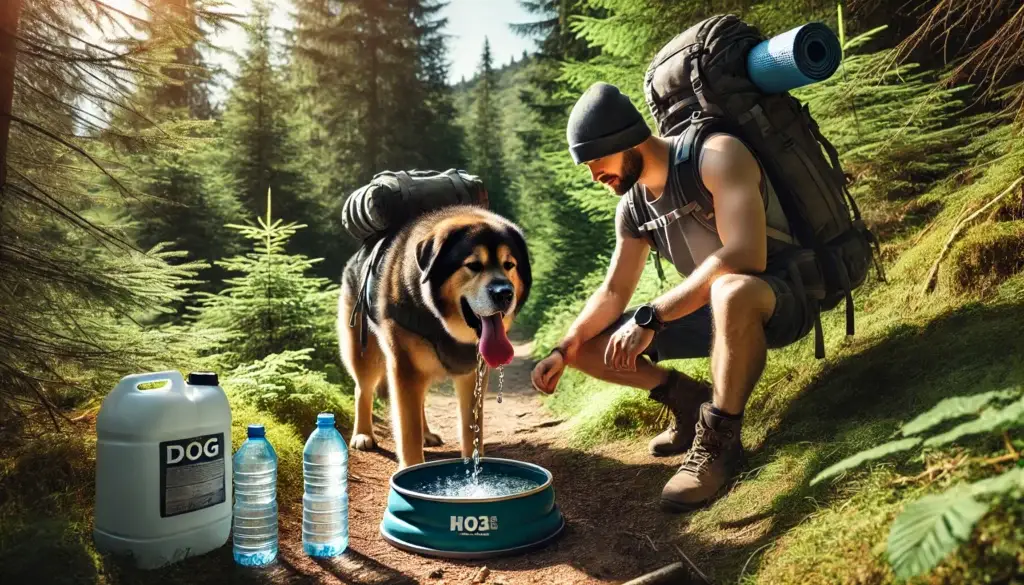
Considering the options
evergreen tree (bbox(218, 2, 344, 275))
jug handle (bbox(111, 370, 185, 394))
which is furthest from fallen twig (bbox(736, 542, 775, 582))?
evergreen tree (bbox(218, 2, 344, 275))

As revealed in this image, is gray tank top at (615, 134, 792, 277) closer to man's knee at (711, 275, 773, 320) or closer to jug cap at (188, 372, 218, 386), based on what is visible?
man's knee at (711, 275, 773, 320)

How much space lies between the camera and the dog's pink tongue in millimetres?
3150

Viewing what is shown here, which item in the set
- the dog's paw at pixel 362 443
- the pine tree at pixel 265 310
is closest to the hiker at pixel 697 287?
the dog's paw at pixel 362 443

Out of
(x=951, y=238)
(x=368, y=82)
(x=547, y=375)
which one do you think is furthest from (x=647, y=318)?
(x=368, y=82)

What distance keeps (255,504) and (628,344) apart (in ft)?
5.66

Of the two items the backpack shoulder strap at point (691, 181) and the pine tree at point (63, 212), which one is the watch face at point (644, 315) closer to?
the backpack shoulder strap at point (691, 181)

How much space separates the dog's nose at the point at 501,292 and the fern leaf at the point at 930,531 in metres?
2.01

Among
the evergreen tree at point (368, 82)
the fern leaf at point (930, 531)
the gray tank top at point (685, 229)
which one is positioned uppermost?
the evergreen tree at point (368, 82)

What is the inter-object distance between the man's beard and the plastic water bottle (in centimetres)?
199

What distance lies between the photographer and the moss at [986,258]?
326 centimetres

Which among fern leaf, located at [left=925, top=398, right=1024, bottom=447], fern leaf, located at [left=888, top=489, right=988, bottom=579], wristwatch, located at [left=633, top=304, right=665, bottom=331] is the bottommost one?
fern leaf, located at [left=888, top=489, right=988, bottom=579]

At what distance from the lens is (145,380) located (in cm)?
246

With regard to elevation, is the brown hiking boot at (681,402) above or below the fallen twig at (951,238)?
below

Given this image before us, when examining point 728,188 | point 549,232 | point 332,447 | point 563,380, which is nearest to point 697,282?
point 728,188
